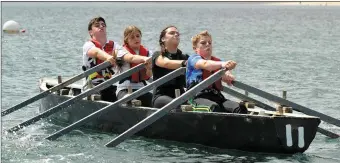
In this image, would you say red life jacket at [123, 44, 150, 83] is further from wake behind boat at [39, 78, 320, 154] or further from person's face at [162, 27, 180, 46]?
person's face at [162, 27, 180, 46]

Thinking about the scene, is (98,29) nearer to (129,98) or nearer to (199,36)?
(129,98)

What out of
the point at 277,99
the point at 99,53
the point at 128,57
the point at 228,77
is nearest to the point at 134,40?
the point at 128,57

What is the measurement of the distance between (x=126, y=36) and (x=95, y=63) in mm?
1129

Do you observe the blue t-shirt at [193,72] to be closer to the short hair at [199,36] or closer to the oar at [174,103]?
the short hair at [199,36]

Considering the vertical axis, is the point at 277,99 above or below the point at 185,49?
above

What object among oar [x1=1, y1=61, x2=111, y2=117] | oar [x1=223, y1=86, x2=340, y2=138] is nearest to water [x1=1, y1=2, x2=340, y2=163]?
oar [x1=223, y1=86, x2=340, y2=138]

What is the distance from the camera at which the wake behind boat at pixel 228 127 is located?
12.0 meters

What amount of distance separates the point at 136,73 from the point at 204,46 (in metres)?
2.08

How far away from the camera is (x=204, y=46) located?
1273 centimetres

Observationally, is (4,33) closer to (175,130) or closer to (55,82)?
(55,82)

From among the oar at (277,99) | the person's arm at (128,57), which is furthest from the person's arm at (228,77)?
the person's arm at (128,57)

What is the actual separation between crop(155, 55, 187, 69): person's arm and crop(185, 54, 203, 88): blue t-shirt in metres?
0.27

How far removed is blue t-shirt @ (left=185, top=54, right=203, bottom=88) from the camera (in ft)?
41.8

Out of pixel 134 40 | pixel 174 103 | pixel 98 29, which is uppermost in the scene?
pixel 98 29
